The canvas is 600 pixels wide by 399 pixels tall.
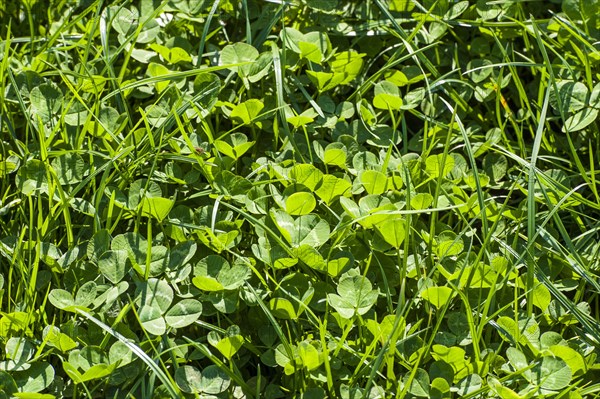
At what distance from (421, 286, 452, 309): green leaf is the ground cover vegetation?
2 centimetres

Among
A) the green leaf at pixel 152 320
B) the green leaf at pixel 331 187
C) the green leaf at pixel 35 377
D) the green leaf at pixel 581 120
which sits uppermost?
the green leaf at pixel 581 120

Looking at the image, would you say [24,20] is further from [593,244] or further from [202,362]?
[593,244]

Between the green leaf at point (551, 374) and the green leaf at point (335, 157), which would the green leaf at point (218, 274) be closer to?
the green leaf at point (335, 157)

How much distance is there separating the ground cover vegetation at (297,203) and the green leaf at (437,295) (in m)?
0.02

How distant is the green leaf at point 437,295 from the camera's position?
180 cm

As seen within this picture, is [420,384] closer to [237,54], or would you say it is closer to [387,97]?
[387,97]

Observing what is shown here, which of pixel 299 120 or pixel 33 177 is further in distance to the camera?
pixel 299 120

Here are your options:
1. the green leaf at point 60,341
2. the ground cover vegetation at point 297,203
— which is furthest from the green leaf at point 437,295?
the green leaf at point 60,341

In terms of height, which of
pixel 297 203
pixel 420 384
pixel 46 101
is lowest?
pixel 420 384

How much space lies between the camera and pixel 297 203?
196 centimetres

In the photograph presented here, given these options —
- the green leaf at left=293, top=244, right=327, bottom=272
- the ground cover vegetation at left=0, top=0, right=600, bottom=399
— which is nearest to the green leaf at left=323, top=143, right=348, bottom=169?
the ground cover vegetation at left=0, top=0, right=600, bottom=399

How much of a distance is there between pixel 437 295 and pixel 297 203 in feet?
1.31

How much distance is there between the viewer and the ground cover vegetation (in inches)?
68.9

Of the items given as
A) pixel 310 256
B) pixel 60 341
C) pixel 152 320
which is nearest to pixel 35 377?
pixel 60 341
